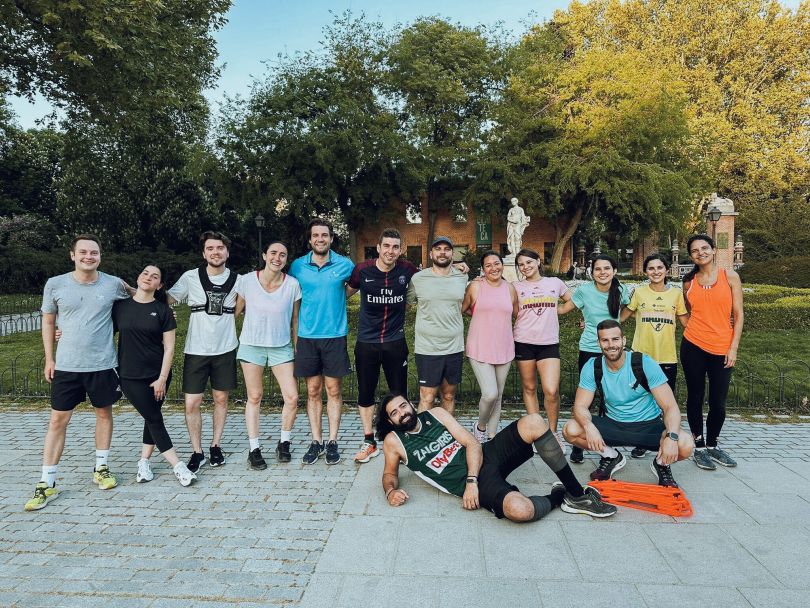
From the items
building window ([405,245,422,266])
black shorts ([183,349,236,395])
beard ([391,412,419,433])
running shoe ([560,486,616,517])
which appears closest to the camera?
running shoe ([560,486,616,517])

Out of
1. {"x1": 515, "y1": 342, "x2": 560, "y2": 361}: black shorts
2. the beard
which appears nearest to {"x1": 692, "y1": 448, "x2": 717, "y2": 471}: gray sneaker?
{"x1": 515, "y1": 342, "x2": 560, "y2": 361}: black shorts

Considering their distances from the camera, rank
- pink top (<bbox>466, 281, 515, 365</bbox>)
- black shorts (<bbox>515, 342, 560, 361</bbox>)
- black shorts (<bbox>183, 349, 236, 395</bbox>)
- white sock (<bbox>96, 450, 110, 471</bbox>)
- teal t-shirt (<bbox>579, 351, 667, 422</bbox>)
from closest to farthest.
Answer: teal t-shirt (<bbox>579, 351, 667, 422</bbox>) < white sock (<bbox>96, 450, 110, 471</bbox>) < black shorts (<bbox>183, 349, 236, 395</bbox>) < pink top (<bbox>466, 281, 515, 365</bbox>) < black shorts (<bbox>515, 342, 560, 361</bbox>)

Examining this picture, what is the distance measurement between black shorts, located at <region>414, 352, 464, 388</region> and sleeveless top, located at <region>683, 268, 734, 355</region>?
7.30 feet

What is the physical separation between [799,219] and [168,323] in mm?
32059

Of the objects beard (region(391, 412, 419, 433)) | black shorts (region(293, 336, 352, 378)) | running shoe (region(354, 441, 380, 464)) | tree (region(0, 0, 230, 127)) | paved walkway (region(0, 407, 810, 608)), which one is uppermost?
tree (region(0, 0, 230, 127))

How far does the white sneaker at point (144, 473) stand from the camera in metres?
4.62

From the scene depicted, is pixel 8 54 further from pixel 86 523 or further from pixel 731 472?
pixel 731 472

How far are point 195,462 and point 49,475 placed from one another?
1128 mm

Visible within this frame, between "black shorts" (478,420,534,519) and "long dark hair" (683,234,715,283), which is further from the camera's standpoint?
"long dark hair" (683,234,715,283)

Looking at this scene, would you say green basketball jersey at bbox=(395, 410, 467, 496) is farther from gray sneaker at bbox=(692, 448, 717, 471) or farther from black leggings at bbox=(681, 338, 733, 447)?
black leggings at bbox=(681, 338, 733, 447)

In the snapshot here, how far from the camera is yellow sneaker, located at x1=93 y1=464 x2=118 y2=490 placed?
449cm

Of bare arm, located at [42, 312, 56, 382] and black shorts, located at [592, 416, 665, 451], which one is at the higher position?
bare arm, located at [42, 312, 56, 382]

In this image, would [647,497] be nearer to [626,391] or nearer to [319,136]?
[626,391]

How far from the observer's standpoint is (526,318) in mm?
5160
